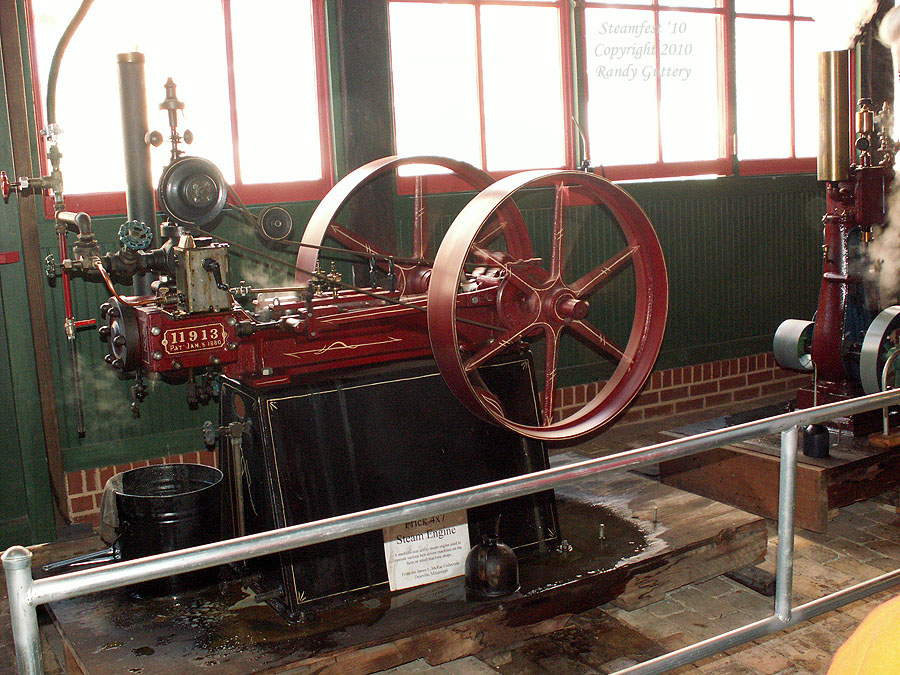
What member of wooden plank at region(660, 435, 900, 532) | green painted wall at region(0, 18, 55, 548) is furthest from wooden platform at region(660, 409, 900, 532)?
green painted wall at region(0, 18, 55, 548)

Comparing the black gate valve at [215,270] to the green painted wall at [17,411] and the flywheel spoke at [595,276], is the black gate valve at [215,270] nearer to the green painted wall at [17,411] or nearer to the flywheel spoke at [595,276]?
the flywheel spoke at [595,276]

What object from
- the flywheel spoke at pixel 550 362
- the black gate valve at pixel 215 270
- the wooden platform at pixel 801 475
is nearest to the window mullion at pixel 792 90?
the wooden platform at pixel 801 475

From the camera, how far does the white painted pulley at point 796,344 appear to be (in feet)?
15.3

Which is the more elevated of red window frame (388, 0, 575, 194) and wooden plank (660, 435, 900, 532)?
red window frame (388, 0, 575, 194)

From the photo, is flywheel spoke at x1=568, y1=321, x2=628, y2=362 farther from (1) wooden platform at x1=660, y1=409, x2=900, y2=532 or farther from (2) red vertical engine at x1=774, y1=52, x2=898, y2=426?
(2) red vertical engine at x1=774, y1=52, x2=898, y2=426

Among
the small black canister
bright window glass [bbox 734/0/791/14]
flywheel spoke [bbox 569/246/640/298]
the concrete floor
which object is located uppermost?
bright window glass [bbox 734/0/791/14]

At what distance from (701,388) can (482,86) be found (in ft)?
7.77

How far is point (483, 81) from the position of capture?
5.09 meters

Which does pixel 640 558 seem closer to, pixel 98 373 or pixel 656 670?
pixel 656 670

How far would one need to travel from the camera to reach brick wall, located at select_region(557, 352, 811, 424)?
5590 mm

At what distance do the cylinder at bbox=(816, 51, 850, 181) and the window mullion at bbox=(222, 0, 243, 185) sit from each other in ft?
8.73

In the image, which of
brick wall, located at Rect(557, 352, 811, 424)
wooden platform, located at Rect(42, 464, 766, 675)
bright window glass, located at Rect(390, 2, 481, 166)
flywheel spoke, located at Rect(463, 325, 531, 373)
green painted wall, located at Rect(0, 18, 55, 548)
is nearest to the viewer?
wooden platform, located at Rect(42, 464, 766, 675)

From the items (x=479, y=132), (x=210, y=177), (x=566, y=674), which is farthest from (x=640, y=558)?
(x=479, y=132)

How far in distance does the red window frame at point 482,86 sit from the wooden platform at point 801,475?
173cm
